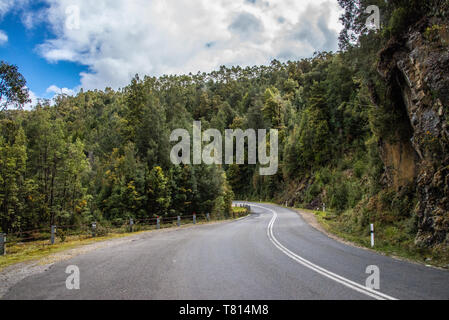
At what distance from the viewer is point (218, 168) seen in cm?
3866

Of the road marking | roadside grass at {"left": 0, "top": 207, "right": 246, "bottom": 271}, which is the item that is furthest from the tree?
the road marking

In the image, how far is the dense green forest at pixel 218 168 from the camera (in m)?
15.0

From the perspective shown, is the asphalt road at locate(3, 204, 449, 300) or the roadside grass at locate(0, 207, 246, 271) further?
the roadside grass at locate(0, 207, 246, 271)

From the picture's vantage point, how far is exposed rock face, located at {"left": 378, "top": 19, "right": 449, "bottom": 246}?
33.3ft
